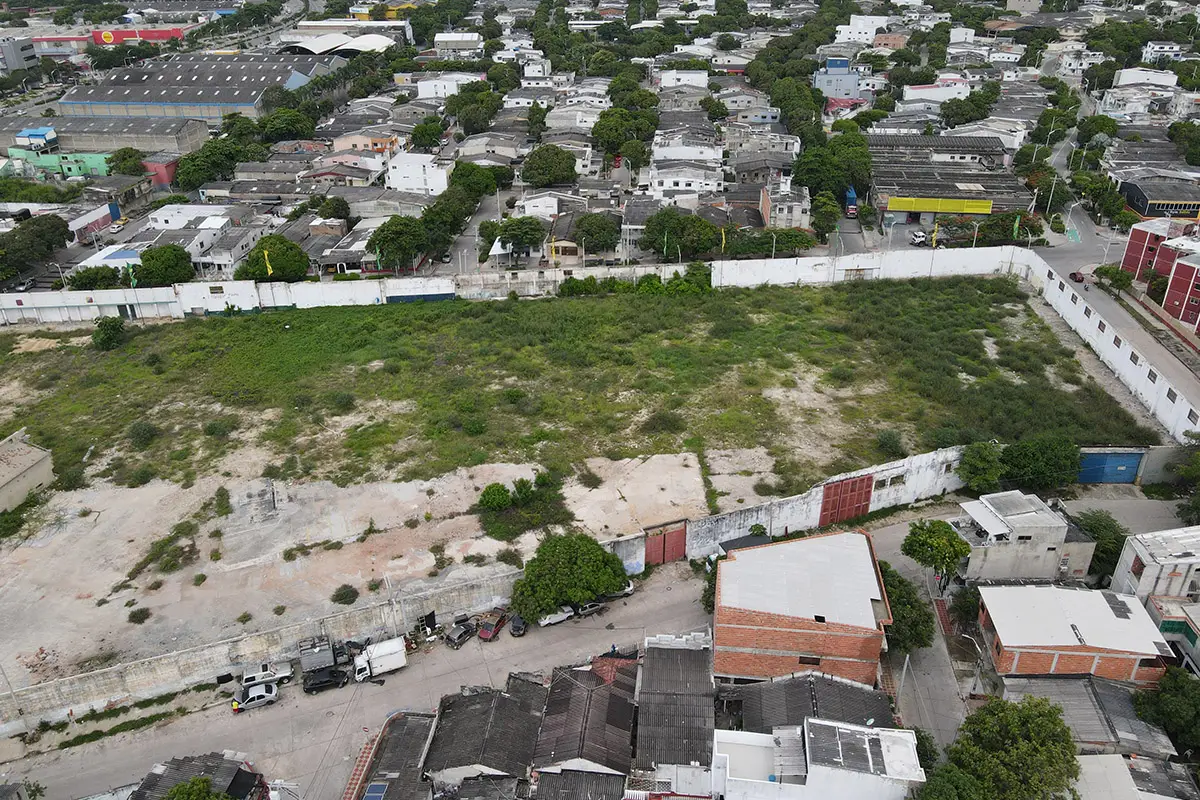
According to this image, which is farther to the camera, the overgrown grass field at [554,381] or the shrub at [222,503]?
the overgrown grass field at [554,381]

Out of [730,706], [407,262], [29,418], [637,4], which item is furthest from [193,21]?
[730,706]

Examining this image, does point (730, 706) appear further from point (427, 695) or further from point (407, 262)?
point (407, 262)

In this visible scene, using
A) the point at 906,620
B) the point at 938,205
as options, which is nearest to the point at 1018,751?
the point at 906,620

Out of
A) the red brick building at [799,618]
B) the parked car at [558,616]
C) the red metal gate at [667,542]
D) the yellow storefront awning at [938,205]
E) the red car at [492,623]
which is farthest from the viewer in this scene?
the yellow storefront awning at [938,205]

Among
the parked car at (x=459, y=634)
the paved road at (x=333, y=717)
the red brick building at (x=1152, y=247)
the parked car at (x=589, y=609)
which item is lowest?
the paved road at (x=333, y=717)

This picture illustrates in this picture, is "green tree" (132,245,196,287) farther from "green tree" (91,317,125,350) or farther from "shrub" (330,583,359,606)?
"shrub" (330,583,359,606)

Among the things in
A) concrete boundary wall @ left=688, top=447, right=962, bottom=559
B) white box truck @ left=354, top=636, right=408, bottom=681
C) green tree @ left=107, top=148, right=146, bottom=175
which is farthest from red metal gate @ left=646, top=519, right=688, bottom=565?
green tree @ left=107, top=148, right=146, bottom=175

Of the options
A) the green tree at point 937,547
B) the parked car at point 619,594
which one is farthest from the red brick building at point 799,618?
the parked car at point 619,594

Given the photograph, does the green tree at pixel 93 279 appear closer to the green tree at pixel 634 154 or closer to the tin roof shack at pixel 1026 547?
the green tree at pixel 634 154

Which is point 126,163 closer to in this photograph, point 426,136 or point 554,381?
point 426,136

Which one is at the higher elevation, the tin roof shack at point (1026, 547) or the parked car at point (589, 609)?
the tin roof shack at point (1026, 547)
